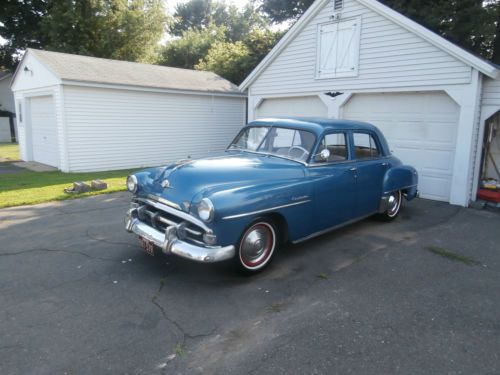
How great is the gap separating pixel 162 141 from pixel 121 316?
37.5 feet

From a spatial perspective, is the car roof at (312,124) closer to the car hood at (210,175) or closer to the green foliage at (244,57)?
the car hood at (210,175)

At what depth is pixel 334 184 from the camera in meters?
5.11

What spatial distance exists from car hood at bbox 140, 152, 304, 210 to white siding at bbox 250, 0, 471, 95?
5.49 m

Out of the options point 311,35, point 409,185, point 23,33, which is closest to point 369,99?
point 311,35

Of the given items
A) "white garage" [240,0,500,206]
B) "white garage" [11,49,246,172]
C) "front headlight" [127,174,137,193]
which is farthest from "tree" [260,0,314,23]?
"front headlight" [127,174,137,193]

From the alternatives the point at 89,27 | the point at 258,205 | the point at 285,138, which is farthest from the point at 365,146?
the point at 89,27

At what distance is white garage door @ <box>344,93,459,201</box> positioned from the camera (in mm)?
8508

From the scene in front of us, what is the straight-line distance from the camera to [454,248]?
5.56 metres

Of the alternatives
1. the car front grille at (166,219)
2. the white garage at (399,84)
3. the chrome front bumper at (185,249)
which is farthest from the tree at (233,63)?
the chrome front bumper at (185,249)

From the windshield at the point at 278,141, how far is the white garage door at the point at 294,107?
18.5 ft

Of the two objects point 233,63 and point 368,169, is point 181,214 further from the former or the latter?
point 233,63

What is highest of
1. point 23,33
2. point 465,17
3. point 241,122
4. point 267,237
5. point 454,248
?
point 23,33

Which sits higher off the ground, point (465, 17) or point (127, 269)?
point (465, 17)

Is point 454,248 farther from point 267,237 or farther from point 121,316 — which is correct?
point 121,316
